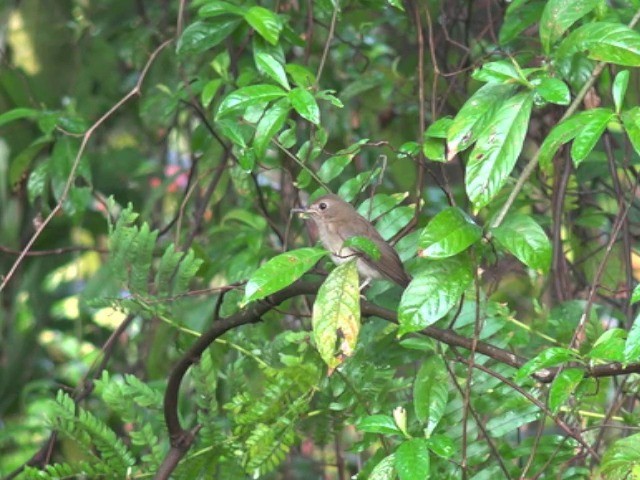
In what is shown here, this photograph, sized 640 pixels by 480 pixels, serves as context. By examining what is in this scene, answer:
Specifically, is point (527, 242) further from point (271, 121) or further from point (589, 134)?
point (271, 121)

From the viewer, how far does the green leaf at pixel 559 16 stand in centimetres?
287

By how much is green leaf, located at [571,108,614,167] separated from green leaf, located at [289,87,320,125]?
64 centimetres

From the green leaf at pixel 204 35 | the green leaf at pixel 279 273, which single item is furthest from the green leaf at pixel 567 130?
the green leaf at pixel 204 35

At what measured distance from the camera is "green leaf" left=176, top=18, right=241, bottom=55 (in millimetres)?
3820

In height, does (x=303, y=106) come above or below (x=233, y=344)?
above

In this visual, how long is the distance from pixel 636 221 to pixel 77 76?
2700 mm

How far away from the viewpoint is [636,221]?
13.5 feet

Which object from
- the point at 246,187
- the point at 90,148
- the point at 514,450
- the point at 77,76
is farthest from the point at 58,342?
the point at 514,450

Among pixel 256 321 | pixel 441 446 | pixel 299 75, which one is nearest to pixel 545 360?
pixel 441 446

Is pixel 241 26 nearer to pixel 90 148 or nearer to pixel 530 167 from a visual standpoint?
pixel 530 167

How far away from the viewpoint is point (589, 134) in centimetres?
246

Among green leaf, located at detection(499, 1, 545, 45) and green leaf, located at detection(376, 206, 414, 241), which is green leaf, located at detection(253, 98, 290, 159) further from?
green leaf, located at detection(499, 1, 545, 45)

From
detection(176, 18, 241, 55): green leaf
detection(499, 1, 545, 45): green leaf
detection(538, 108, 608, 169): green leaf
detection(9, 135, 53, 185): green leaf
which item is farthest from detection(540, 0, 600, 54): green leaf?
detection(9, 135, 53, 185): green leaf

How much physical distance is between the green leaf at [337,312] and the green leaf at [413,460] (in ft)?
0.76
